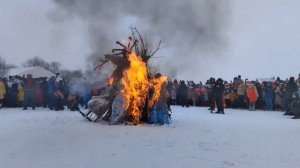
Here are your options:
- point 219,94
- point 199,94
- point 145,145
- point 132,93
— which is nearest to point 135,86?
point 132,93

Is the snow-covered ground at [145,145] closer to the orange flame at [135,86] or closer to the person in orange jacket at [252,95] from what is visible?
the orange flame at [135,86]

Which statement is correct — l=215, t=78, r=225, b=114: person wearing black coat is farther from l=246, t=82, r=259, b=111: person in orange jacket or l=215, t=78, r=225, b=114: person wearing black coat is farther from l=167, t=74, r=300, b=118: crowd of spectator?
l=246, t=82, r=259, b=111: person in orange jacket

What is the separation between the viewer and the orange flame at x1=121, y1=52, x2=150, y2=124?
52.2ft

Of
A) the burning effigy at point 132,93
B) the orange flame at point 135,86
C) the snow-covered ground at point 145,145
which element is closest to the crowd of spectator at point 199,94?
the burning effigy at point 132,93

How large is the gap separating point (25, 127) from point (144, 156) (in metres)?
5.66

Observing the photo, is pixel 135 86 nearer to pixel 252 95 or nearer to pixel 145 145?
pixel 145 145

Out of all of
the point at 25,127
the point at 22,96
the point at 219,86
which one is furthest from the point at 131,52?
the point at 22,96

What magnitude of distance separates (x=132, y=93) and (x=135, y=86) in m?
0.35

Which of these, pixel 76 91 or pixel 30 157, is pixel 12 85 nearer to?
pixel 76 91

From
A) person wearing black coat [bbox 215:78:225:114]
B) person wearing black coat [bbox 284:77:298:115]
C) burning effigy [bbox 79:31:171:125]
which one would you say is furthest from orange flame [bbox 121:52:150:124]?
person wearing black coat [bbox 284:77:298:115]

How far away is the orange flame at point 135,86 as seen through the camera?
15898 millimetres

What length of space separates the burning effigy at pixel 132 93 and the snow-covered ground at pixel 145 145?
89 centimetres

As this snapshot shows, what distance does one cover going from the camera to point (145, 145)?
1079 cm

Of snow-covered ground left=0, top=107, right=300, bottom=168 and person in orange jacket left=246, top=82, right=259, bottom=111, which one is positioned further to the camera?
person in orange jacket left=246, top=82, right=259, bottom=111
